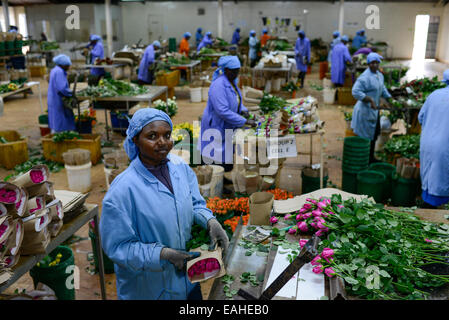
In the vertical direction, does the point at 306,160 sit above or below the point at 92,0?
below

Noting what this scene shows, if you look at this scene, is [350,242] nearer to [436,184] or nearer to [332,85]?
[436,184]

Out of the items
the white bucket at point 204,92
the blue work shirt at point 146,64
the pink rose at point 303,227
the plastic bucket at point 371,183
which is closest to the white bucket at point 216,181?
the plastic bucket at point 371,183

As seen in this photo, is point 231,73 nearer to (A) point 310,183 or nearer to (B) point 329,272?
(A) point 310,183

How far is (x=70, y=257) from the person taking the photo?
12.1 feet

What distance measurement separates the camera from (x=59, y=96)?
25.2 feet

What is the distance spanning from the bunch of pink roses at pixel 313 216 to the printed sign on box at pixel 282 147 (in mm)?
2163

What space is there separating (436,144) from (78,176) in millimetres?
4850

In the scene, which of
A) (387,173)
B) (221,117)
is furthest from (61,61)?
(387,173)

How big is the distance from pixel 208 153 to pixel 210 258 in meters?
3.38

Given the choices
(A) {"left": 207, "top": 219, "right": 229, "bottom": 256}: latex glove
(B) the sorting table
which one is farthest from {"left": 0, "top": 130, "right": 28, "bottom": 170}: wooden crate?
(A) {"left": 207, "top": 219, "right": 229, "bottom": 256}: latex glove

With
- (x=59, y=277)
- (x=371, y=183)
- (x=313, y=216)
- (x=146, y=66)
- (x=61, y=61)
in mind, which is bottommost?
(x=59, y=277)

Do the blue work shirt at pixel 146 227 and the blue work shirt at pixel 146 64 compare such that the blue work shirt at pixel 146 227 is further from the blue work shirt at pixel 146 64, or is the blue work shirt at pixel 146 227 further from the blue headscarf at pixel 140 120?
the blue work shirt at pixel 146 64
